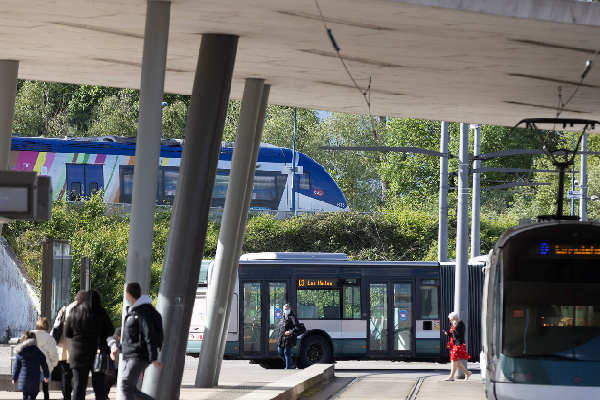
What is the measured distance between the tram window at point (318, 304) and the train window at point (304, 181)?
24.2 metres

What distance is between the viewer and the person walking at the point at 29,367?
1575 cm

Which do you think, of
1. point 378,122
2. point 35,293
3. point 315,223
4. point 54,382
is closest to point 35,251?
point 35,293

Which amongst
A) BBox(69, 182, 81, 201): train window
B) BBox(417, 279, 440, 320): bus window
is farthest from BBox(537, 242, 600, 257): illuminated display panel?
BBox(69, 182, 81, 201): train window

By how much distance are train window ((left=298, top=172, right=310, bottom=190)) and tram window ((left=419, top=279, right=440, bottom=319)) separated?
23777 mm

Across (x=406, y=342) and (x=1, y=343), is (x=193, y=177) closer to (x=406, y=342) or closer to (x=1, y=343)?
(x=406, y=342)

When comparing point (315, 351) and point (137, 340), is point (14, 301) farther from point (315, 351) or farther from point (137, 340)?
point (137, 340)

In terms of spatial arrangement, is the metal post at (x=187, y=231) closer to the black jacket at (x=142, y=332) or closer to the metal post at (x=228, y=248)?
the black jacket at (x=142, y=332)

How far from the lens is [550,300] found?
17.1 meters

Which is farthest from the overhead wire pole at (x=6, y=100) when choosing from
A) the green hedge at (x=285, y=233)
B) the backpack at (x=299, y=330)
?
the green hedge at (x=285, y=233)

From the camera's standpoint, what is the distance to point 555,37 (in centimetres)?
1730

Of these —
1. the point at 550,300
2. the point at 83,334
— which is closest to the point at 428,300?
the point at 550,300

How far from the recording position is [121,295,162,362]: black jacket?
1377cm

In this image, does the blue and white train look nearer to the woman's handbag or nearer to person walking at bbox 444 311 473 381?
person walking at bbox 444 311 473 381

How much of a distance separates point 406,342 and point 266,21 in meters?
18.0
